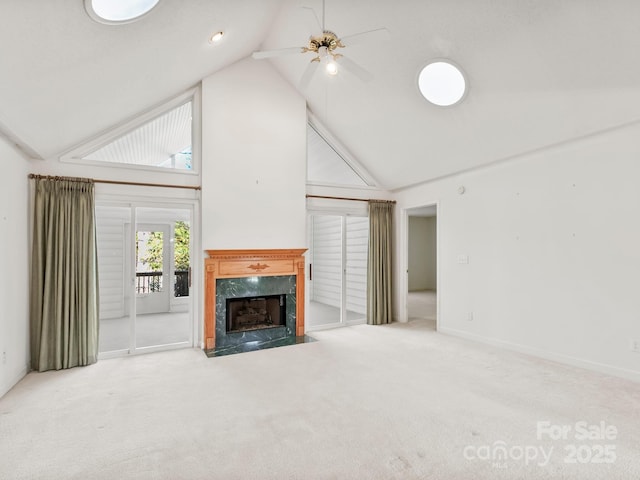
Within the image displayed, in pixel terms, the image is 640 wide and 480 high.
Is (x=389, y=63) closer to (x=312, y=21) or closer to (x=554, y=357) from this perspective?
(x=312, y=21)

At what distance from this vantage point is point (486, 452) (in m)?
2.22

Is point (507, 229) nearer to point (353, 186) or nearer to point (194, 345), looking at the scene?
point (353, 186)

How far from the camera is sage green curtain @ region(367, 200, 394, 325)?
5.92 m

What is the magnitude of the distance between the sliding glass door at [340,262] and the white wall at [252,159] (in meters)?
0.90

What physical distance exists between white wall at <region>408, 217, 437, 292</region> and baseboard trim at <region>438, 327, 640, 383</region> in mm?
5749

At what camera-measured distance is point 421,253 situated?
11.1 m

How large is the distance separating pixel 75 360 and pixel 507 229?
5360mm

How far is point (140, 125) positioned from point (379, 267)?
4.10 metres

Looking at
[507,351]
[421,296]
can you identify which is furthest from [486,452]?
[421,296]

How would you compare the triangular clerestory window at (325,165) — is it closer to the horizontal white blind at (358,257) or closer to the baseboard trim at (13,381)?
the horizontal white blind at (358,257)

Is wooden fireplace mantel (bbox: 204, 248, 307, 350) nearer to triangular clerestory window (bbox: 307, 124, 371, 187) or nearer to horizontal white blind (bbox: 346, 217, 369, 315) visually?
horizontal white blind (bbox: 346, 217, 369, 315)

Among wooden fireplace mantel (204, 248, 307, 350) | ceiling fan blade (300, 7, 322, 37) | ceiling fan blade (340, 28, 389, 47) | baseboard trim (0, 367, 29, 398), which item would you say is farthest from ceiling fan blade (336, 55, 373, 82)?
baseboard trim (0, 367, 29, 398)

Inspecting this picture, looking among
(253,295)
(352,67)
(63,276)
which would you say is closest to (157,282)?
(63,276)

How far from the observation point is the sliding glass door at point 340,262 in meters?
5.96
